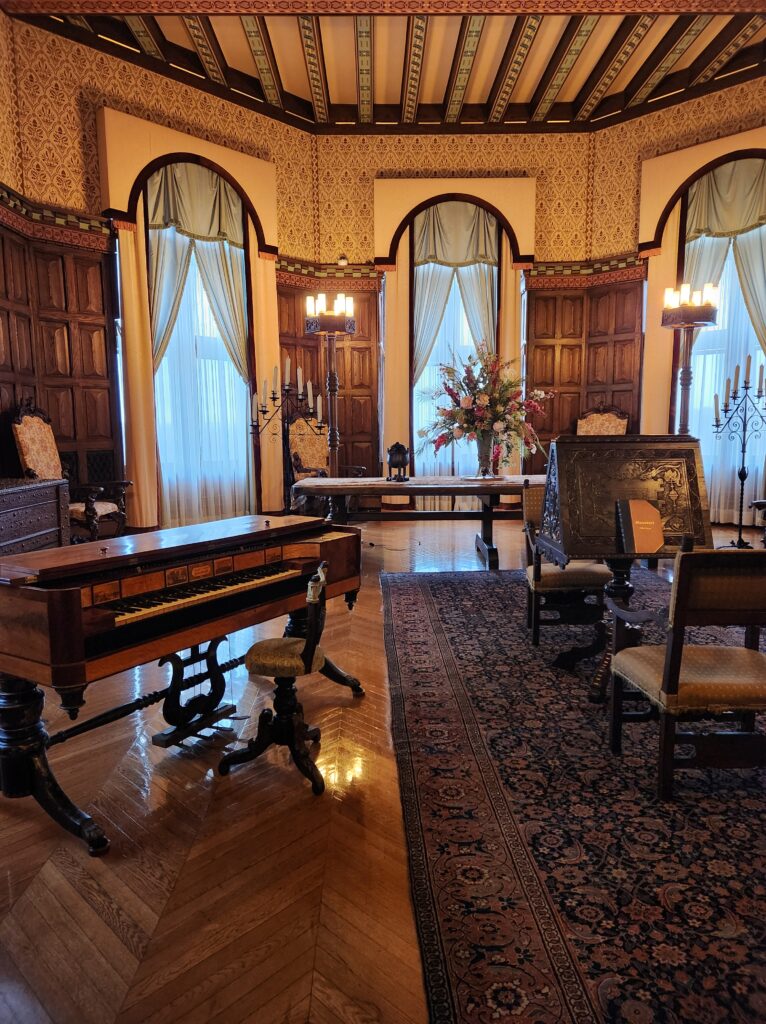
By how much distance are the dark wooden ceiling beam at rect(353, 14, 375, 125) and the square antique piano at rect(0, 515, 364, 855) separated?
6114 millimetres

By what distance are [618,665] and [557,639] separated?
4.88ft

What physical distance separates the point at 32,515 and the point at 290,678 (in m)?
3.28

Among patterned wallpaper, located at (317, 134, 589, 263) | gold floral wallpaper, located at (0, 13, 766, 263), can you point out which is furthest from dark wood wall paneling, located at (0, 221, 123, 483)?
patterned wallpaper, located at (317, 134, 589, 263)

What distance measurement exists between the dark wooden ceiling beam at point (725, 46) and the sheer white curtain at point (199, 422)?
6.14 meters

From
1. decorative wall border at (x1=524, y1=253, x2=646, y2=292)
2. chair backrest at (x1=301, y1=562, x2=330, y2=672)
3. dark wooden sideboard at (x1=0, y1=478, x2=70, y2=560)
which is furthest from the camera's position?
decorative wall border at (x1=524, y1=253, x2=646, y2=292)

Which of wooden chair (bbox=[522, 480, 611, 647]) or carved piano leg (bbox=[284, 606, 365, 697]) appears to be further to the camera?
wooden chair (bbox=[522, 480, 611, 647])

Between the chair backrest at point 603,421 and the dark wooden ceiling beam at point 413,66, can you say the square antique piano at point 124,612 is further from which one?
the chair backrest at point 603,421

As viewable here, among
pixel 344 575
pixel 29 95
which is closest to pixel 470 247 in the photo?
pixel 29 95

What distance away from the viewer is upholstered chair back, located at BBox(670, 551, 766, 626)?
6.60ft

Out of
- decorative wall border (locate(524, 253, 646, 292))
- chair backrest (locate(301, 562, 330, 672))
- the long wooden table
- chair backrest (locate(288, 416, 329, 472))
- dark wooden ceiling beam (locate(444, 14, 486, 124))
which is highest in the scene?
dark wooden ceiling beam (locate(444, 14, 486, 124))

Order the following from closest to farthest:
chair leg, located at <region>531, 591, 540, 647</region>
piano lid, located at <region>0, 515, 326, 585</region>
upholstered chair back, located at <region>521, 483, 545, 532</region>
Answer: piano lid, located at <region>0, 515, 326, 585</region>, chair leg, located at <region>531, 591, 540, 647</region>, upholstered chair back, located at <region>521, 483, 545, 532</region>

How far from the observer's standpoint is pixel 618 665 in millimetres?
2471

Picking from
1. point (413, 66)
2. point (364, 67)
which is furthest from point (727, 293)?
point (364, 67)

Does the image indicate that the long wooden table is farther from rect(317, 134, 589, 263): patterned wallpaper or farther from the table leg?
rect(317, 134, 589, 263): patterned wallpaper
